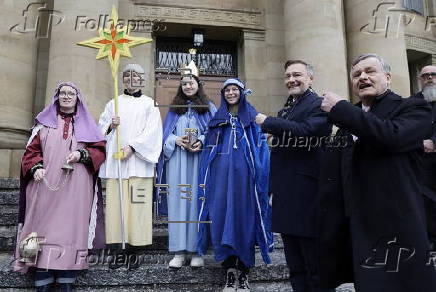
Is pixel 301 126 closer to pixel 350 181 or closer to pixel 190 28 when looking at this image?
pixel 350 181

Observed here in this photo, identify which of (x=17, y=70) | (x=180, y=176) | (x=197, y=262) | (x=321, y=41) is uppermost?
(x=321, y=41)

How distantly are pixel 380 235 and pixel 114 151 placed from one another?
116 inches

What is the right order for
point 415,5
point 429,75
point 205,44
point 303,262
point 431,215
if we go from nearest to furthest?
point 303,262 < point 431,215 < point 429,75 < point 205,44 < point 415,5

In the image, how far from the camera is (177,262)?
13.8 feet

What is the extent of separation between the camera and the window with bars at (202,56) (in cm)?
1022

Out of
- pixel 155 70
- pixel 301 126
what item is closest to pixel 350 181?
pixel 301 126

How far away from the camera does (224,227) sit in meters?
3.91

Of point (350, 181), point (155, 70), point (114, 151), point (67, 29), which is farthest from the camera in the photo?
point (155, 70)

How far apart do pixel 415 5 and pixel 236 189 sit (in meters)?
10.4

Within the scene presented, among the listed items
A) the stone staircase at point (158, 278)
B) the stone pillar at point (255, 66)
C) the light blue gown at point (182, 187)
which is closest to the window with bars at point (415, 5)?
the stone pillar at point (255, 66)

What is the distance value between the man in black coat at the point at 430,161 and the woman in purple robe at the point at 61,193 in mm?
3126

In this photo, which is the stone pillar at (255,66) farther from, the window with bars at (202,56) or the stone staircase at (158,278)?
the stone staircase at (158,278)

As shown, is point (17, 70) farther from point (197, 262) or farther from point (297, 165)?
point (297, 165)

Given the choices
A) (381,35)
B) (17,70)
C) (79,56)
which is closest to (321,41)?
(381,35)
